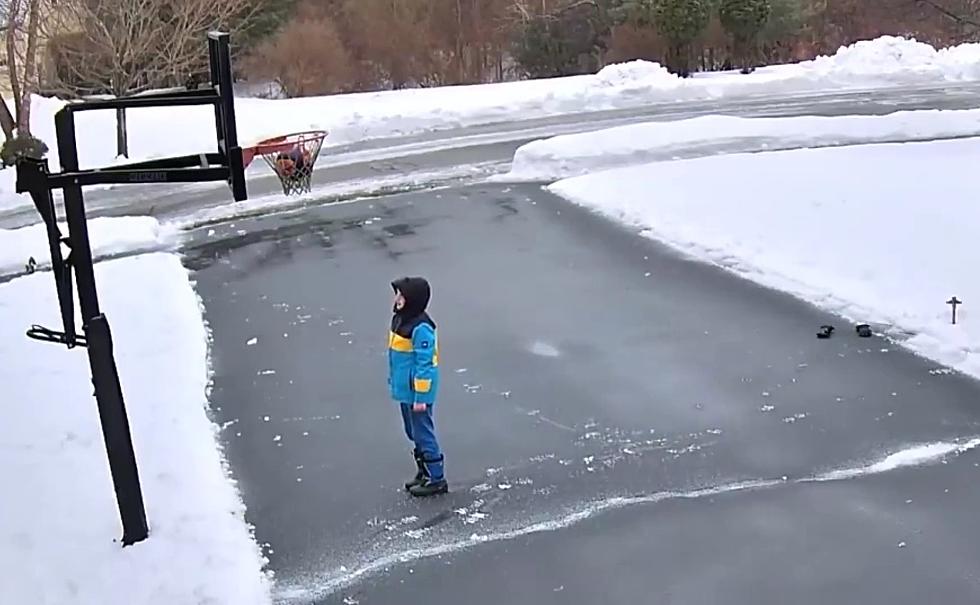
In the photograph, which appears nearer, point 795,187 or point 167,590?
point 167,590

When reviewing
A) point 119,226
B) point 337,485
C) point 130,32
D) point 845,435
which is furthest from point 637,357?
point 130,32

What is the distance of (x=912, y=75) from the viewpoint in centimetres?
2991

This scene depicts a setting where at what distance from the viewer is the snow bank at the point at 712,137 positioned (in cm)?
1791

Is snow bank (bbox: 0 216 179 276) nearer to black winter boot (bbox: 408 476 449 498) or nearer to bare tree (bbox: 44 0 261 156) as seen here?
bare tree (bbox: 44 0 261 156)

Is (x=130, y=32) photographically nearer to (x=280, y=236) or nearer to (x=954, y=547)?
(x=280, y=236)

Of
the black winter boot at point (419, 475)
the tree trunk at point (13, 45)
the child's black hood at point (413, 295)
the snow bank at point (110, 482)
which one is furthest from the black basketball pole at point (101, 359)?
the tree trunk at point (13, 45)

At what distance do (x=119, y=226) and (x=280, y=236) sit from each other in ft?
7.08

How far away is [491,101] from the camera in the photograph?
27141 mm

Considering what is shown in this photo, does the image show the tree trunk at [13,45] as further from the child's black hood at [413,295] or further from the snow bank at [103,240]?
the child's black hood at [413,295]

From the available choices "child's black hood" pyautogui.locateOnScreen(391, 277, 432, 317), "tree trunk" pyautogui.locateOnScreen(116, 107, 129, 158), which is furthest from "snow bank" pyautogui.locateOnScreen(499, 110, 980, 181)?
"child's black hood" pyautogui.locateOnScreen(391, 277, 432, 317)

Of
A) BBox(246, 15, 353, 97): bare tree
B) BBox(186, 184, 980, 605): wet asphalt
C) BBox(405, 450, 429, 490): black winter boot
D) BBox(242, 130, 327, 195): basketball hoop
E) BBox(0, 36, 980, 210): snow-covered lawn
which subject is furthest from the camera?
BBox(246, 15, 353, 97): bare tree

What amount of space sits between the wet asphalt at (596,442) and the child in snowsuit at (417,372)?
19 cm

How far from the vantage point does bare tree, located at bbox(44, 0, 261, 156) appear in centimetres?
2206

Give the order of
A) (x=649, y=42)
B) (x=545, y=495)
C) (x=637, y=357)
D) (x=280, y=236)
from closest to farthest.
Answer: (x=545, y=495) < (x=637, y=357) < (x=280, y=236) < (x=649, y=42)
